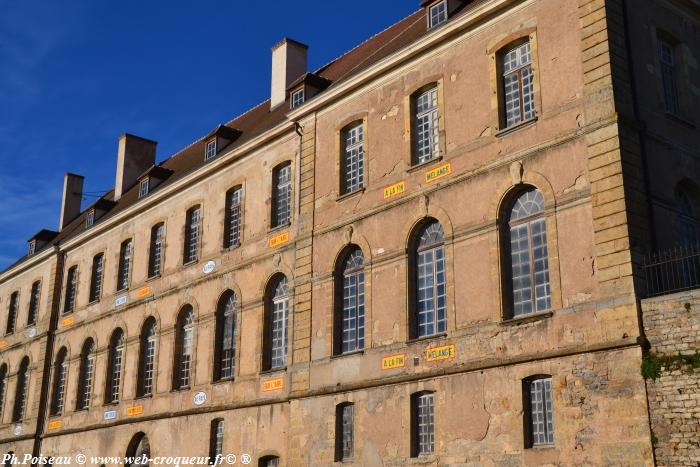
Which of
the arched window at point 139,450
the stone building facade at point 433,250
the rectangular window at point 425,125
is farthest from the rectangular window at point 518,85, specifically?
the arched window at point 139,450

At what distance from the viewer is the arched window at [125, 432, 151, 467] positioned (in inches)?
1102

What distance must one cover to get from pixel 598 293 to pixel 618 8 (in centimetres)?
580

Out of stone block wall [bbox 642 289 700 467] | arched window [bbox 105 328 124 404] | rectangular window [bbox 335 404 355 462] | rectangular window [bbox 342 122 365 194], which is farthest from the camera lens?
arched window [bbox 105 328 124 404]

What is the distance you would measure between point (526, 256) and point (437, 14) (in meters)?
6.87

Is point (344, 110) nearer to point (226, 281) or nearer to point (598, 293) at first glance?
point (226, 281)

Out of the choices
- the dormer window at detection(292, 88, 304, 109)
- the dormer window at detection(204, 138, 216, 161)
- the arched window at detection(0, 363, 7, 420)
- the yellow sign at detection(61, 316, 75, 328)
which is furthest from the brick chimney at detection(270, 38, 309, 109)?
the arched window at detection(0, 363, 7, 420)

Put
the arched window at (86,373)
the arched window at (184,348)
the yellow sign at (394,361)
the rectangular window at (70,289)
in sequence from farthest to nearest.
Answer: the rectangular window at (70,289)
the arched window at (86,373)
the arched window at (184,348)
the yellow sign at (394,361)

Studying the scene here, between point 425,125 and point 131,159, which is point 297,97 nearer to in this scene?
point 425,125

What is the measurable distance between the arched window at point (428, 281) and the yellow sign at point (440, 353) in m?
0.48

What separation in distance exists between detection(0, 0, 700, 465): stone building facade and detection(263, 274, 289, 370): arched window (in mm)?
60

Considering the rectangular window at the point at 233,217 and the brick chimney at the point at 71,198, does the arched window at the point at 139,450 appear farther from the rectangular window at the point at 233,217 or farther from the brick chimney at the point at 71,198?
the brick chimney at the point at 71,198

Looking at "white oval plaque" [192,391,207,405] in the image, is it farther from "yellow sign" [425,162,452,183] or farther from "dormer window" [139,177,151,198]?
"yellow sign" [425,162,452,183]

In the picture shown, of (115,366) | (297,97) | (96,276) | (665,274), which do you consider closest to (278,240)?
(297,97)

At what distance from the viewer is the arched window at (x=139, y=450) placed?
27984mm
